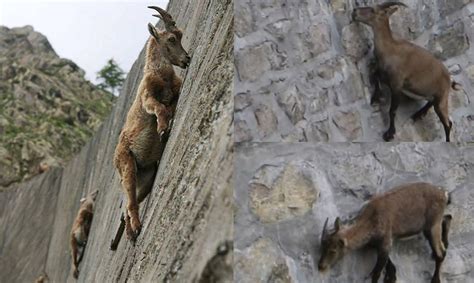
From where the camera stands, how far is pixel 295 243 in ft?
8.93

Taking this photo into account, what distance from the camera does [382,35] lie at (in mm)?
3107

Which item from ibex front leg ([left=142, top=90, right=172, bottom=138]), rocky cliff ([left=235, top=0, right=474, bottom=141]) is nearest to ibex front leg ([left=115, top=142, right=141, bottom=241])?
ibex front leg ([left=142, top=90, right=172, bottom=138])

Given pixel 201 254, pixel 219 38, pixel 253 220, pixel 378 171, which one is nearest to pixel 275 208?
pixel 253 220

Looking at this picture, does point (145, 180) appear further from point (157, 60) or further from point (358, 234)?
point (358, 234)

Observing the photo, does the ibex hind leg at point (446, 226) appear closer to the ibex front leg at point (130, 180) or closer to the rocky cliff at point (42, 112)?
the ibex front leg at point (130, 180)

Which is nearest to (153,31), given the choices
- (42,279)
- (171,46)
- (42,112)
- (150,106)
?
(171,46)

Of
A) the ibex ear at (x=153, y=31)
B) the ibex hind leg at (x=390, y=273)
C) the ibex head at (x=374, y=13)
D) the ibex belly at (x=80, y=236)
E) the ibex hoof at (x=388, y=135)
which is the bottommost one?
the ibex belly at (x=80, y=236)

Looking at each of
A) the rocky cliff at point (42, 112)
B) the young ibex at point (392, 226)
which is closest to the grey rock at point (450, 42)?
the young ibex at point (392, 226)

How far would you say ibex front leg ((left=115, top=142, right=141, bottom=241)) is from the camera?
3730 mm

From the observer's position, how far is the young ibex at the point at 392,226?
9.07ft

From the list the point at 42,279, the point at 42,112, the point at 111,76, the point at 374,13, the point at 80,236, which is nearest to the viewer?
the point at 374,13

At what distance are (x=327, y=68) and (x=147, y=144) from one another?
4.37 ft

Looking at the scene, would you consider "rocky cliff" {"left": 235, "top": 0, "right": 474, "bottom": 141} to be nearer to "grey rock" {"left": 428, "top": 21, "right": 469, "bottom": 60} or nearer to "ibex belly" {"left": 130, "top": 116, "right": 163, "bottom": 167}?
"grey rock" {"left": 428, "top": 21, "right": 469, "bottom": 60}

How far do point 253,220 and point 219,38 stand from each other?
113 cm
